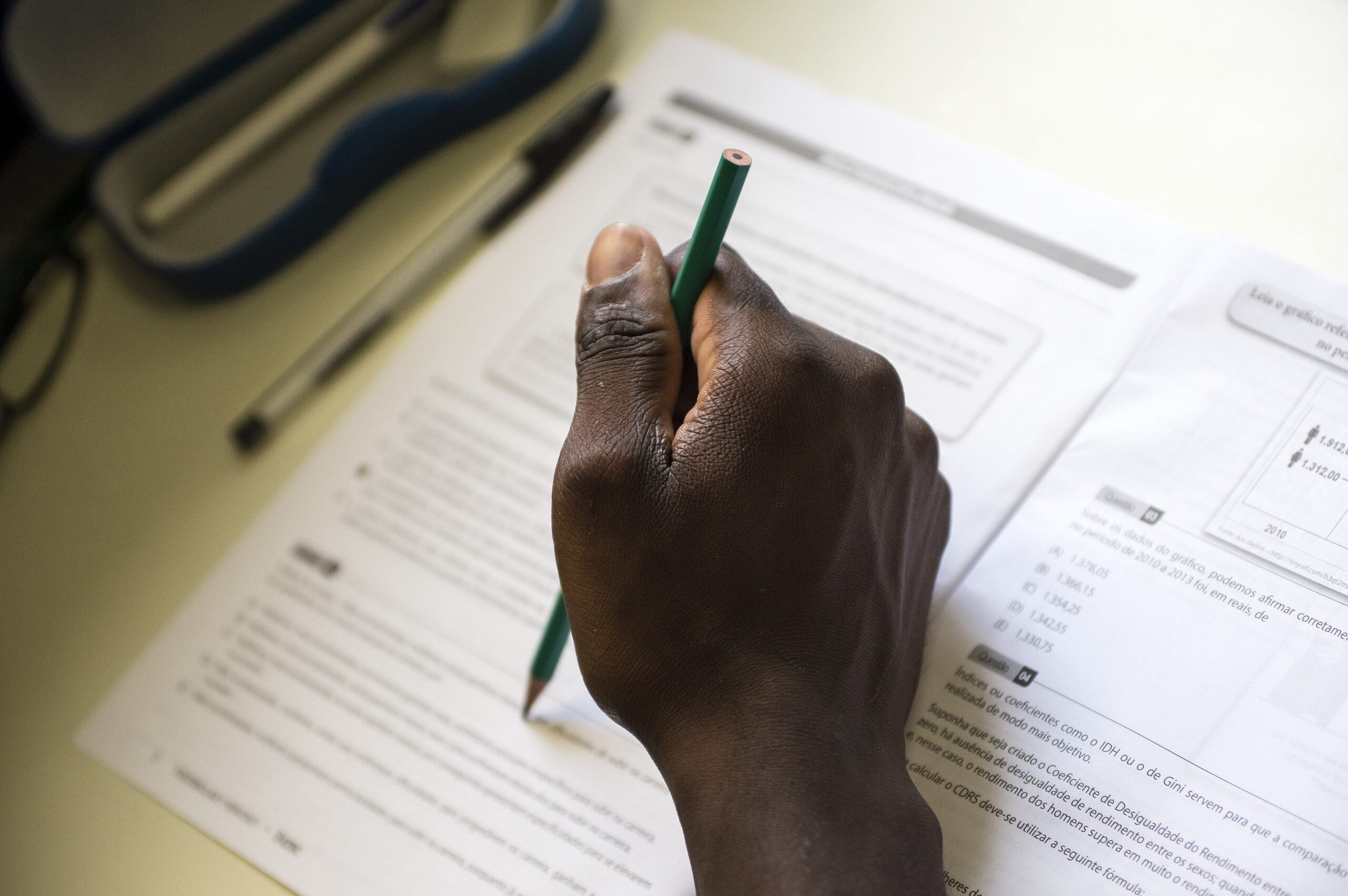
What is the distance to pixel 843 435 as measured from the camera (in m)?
0.35

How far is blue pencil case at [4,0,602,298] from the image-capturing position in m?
0.60

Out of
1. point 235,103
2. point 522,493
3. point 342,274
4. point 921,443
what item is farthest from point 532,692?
point 235,103

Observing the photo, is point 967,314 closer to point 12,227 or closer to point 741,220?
point 741,220

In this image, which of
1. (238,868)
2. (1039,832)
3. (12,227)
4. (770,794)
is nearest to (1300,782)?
(1039,832)

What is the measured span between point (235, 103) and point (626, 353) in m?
0.47

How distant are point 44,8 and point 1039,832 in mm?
744

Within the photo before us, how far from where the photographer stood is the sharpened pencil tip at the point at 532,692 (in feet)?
1.48

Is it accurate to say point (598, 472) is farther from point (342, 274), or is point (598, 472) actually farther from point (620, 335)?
point (342, 274)

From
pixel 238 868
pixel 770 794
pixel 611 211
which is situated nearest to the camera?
pixel 770 794

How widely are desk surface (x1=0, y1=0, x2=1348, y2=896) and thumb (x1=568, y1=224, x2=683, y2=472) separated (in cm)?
26

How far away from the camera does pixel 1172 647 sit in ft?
1.33

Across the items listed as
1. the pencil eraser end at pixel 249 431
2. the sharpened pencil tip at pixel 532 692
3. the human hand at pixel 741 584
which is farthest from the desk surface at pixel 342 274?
the human hand at pixel 741 584

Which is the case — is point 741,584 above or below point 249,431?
above

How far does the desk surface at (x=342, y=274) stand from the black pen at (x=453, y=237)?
0.05 ft
